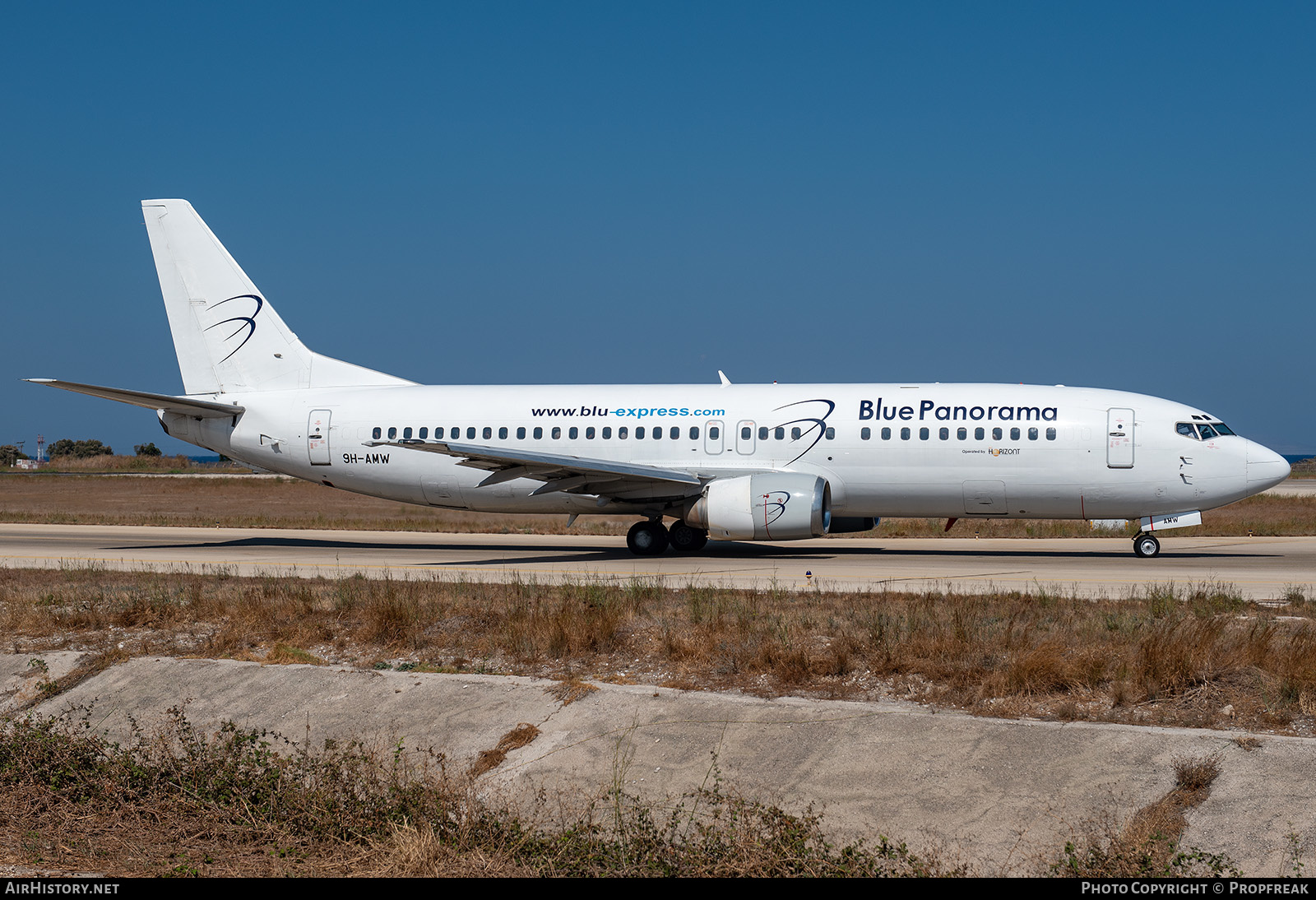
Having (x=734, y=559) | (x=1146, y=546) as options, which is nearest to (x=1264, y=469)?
(x=1146, y=546)

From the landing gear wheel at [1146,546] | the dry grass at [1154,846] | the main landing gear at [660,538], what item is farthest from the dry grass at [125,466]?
the dry grass at [1154,846]

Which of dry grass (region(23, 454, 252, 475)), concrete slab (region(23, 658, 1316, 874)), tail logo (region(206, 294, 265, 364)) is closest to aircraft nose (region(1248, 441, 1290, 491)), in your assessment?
concrete slab (region(23, 658, 1316, 874))

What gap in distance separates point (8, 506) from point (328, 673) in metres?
41.1

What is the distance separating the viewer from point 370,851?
25.0 ft

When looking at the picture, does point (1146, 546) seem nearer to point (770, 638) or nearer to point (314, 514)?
point (770, 638)

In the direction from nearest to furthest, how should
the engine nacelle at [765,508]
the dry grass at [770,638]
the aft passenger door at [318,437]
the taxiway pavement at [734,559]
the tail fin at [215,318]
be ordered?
1. the dry grass at [770,638]
2. the taxiway pavement at [734,559]
3. the engine nacelle at [765,508]
4. the aft passenger door at [318,437]
5. the tail fin at [215,318]

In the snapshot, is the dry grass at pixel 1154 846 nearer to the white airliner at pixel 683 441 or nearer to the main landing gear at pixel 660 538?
the white airliner at pixel 683 441

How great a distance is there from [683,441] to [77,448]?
117m

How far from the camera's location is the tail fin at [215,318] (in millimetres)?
27953

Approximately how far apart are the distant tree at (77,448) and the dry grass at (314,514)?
59299 millimetres

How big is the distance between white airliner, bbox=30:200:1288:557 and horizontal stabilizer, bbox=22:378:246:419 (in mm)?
54

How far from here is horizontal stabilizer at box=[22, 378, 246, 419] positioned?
78.7 ft

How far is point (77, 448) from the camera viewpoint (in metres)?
123
